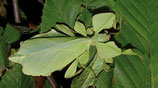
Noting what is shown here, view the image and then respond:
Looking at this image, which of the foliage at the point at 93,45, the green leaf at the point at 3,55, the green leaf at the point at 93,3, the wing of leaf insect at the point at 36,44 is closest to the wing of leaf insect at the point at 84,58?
the foliage at the point at 93,45

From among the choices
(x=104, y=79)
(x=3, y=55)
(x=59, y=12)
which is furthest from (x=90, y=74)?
(x=3, y=55)

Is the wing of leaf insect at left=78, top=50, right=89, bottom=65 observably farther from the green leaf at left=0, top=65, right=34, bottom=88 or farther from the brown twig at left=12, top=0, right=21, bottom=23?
the brown twig at left=12, top=0, right=21, bottom=23

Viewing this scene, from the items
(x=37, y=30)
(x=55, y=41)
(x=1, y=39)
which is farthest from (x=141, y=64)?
(x=1, y=39)

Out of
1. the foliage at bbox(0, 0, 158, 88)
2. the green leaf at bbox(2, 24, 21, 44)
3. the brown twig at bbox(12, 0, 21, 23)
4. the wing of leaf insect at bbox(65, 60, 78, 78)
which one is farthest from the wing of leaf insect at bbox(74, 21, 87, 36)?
the brown twig at bbox(12, 0, 21, 23)

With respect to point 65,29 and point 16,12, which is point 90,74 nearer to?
point 65,29

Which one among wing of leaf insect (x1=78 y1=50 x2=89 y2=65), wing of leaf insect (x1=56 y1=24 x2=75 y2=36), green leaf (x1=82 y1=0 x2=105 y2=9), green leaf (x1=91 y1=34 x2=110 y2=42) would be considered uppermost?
green leaf (x1=82 y1=0 x2=105 y2=9)

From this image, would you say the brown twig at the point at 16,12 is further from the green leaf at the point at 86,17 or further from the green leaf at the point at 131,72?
the green leaf at the point at 131,72
